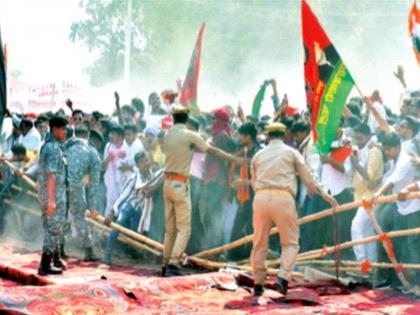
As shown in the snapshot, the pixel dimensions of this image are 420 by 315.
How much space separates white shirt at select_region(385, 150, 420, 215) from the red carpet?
34.7 inches

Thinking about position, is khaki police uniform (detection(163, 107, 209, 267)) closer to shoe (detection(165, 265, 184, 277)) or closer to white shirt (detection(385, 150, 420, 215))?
shoe (detection(165, 265, 184, 277))

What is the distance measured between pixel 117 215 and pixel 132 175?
616mm

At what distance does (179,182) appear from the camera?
37.5 ft

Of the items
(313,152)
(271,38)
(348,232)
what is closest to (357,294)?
(348,232)

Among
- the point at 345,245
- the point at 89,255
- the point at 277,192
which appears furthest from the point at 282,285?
the point at 89,255

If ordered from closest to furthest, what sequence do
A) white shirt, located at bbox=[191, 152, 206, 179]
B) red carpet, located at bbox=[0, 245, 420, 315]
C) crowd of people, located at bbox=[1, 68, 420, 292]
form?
red carpet, located at bbox=[0, 245, 420, 315] → crowd of people, located at bbox=[1, 68, 420, 292] → white shirt, located at bbox=[191, 152, 206, 179]

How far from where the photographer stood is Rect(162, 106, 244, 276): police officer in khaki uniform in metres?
11.3

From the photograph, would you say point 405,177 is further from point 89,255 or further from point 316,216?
point 89,255

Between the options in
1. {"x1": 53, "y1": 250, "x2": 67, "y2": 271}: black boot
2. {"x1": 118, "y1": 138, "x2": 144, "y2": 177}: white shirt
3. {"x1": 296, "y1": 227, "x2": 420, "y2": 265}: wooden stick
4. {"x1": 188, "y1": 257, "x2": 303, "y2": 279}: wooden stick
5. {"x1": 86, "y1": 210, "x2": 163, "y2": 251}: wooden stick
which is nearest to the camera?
{"x1": 296, "y1": 227, "x2": 420, "y2": 265}: wooden stick

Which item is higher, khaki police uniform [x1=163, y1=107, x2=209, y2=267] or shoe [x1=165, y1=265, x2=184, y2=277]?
khaki police uniform [x1=163, y1=107, x2=209, y2=267]

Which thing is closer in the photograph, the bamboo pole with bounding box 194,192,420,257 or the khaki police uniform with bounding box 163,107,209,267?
the bamboo pole with bounding box 194,192,420,257

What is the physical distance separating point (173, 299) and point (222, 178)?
11.2ft

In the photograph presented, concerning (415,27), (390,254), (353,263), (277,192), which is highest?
(415,27)

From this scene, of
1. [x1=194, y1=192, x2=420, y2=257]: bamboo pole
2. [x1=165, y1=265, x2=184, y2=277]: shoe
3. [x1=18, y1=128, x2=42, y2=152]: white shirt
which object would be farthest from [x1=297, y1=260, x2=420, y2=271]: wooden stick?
[x1=18, y1=128, x2=42, y2=152]: white shirt
